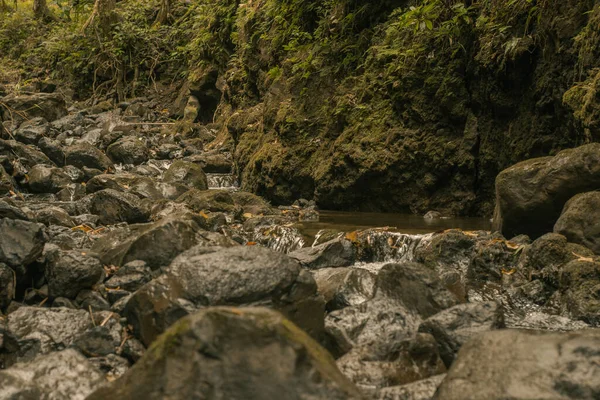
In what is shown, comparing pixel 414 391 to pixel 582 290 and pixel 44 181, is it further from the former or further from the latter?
pixel 44 181

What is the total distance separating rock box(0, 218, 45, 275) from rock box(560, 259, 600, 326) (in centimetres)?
428

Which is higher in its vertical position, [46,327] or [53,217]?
[46,327]

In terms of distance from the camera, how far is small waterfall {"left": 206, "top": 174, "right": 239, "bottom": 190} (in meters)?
12.6

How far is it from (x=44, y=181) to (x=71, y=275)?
243 inches

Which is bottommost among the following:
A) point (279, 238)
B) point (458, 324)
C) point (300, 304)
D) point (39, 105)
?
point (279, 238)

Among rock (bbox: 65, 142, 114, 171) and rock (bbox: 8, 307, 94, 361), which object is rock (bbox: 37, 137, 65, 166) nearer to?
rock (bbox: 65, 142, 114, 171)

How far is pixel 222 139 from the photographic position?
15.4 metres

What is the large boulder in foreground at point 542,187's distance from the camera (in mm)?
5734

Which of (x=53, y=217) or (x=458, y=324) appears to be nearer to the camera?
(x=458, y=324)

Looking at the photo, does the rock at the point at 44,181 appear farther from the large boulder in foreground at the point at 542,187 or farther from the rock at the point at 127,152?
the large boulder in foreground at the point at 542,187

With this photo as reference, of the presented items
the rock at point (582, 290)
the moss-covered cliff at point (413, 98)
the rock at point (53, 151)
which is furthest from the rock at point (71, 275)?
the rock at point (53, 151)

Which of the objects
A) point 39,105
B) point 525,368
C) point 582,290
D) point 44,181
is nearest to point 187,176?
point 44,181

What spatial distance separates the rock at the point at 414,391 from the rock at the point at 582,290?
2171 millimetres

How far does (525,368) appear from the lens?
251 centimetres
